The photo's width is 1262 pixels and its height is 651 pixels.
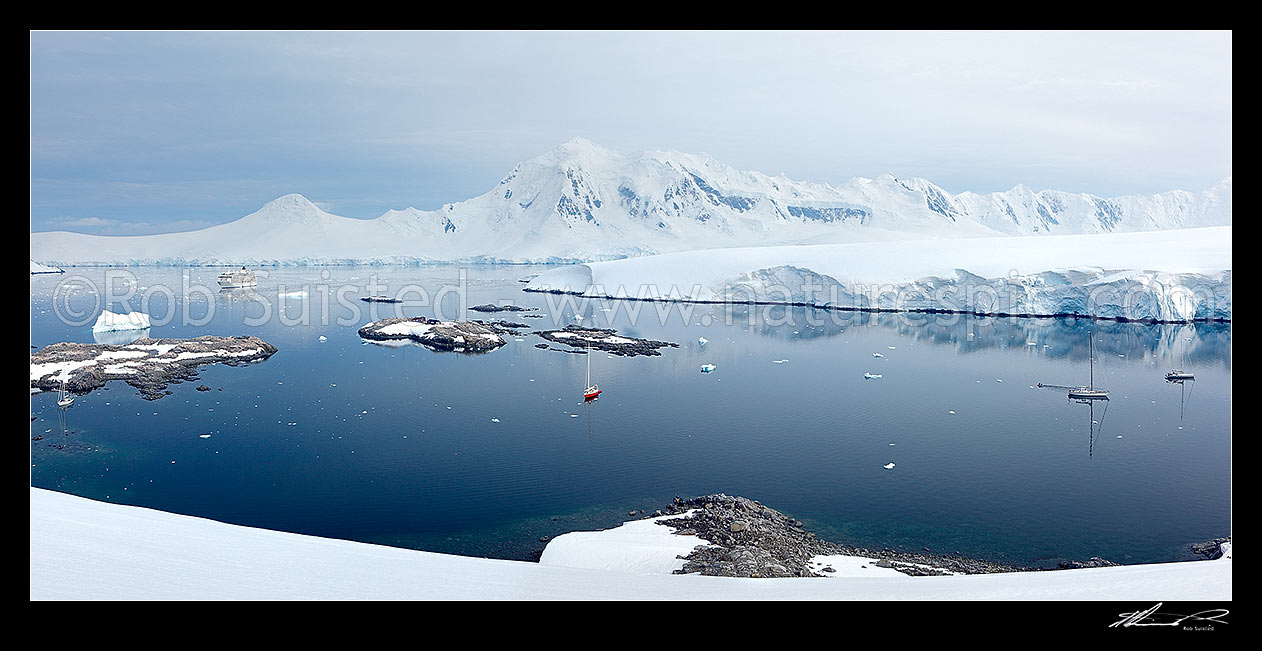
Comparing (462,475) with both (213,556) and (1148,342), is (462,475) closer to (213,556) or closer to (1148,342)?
(213,556)

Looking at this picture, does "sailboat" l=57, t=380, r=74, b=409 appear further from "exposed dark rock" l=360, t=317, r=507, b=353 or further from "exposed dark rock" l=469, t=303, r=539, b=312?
"exposed dark rock" l=469, t=303, r=539, b=312

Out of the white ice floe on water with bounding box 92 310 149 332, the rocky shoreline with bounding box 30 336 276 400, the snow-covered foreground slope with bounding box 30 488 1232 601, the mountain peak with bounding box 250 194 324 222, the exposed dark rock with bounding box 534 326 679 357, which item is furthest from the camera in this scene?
the mountain peak with bounding box 250 194 324 222

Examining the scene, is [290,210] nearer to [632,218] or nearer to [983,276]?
[632,218]

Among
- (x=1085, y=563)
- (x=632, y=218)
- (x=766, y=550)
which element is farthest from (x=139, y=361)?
(x=632, y=218)

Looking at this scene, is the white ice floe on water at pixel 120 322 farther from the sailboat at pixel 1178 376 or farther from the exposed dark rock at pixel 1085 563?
the sailboat at pixel 1178 376

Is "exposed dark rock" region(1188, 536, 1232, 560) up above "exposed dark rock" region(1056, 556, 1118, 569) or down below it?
above

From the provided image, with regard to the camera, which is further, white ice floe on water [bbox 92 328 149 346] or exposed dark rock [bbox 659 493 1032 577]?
white ice floe on water [bbox 92 328 149 346]

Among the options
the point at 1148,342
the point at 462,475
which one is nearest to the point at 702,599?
the point at 462,475
